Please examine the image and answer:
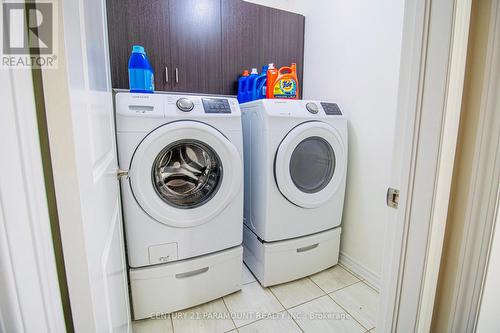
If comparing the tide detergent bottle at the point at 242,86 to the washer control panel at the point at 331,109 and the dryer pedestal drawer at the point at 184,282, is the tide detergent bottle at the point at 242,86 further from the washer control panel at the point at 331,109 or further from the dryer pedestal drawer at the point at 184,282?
the dryer pedestal drawer at the point at 184,282

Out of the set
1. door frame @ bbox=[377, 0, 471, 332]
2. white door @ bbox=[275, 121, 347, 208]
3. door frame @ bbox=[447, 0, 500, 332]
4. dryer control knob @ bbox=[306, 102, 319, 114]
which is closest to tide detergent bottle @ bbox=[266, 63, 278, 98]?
dryer control knob @ bbox=[306, 102, 319, 114]

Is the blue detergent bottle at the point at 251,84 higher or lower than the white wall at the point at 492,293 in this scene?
higher

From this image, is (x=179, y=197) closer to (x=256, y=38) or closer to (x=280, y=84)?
(x=280, y=84)

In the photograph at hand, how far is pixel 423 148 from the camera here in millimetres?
526

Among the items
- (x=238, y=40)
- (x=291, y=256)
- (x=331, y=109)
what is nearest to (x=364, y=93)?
(x=331, y=109)

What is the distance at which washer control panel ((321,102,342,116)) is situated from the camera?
57.7 inches

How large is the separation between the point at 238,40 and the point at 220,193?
1204 mm

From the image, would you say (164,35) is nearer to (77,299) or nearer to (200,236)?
(200,236)

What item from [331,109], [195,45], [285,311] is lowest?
[285,311]

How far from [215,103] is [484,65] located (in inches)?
38.9

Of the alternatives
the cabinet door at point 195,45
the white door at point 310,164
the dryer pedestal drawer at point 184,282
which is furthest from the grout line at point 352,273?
the cabinet door at point 195,45

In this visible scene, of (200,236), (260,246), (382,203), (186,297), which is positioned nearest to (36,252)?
(200,236)

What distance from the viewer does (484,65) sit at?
0.48 metres

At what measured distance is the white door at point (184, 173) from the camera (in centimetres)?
107
